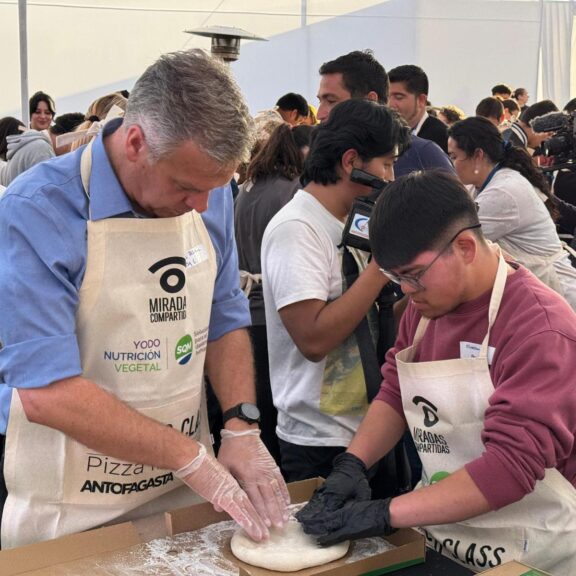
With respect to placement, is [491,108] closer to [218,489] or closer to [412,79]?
[412,79]

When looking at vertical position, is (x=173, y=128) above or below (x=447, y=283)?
above

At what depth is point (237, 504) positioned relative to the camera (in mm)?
1465

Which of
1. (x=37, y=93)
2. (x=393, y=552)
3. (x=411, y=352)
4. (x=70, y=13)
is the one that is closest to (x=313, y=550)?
(x=393, y=552)

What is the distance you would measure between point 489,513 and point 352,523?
29 cm

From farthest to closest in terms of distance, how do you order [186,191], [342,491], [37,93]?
1. [37,93]
2. [342,491]
3. [186,191]

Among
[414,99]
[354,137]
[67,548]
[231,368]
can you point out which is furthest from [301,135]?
[67,548]

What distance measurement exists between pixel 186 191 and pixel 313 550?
70 cm

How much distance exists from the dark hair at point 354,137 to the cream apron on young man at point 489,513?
2.23 ft

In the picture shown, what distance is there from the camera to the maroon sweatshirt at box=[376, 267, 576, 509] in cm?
133

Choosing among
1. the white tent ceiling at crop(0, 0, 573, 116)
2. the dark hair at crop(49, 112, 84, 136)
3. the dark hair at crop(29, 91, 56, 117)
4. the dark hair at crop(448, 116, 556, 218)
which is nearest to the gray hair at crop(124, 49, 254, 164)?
the dark hair at crop(448, 116, 556, 218)

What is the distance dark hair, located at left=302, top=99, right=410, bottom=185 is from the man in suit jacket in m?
1.96

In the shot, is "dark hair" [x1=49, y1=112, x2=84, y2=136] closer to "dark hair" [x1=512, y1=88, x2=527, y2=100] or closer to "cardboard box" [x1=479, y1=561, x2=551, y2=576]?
"cardboard box" [x1=479, y1=561, x2=551, y2=576]

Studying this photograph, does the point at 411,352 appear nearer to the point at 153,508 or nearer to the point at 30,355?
the point at 153,508

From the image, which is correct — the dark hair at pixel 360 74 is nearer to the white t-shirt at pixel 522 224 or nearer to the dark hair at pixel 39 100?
the white t-shirt at pixel 522 224
